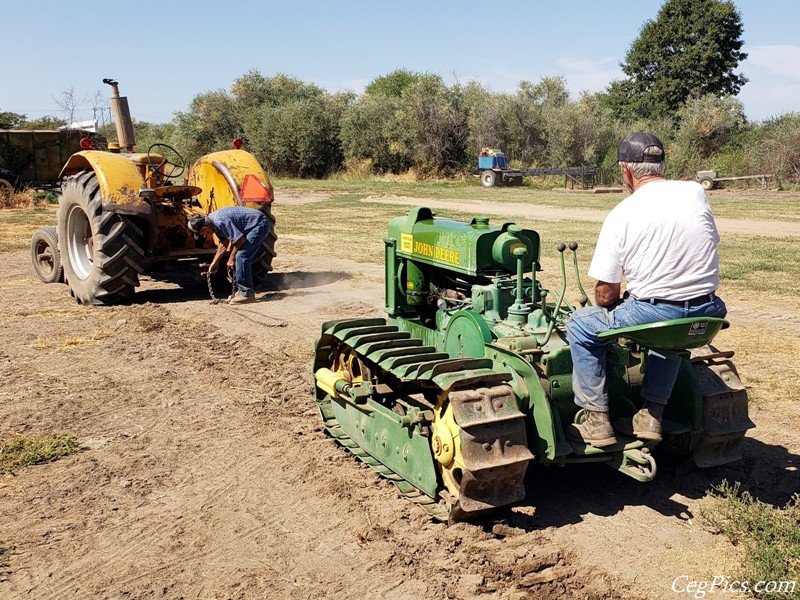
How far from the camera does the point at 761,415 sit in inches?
222

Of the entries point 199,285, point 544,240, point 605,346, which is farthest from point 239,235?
point 544,240

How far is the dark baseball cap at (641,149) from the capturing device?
3826mm

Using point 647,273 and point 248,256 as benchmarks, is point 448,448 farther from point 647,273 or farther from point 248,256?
point 248,256

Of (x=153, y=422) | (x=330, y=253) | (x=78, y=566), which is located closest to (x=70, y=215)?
(x=330, y=253)

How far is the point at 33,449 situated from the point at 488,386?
3047 mm

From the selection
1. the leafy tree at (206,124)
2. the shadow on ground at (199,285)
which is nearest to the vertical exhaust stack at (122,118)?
the shadow on ground at (199,285)

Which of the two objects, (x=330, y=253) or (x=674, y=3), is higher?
(x=674, y=3)

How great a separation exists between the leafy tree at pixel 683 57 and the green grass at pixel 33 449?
4139cm

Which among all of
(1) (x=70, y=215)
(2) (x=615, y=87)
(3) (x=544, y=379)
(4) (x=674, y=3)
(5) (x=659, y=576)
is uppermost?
(4) (x=674, y=3)

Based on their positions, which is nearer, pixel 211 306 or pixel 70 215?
pixel 211 306

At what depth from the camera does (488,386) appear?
4.02 meters

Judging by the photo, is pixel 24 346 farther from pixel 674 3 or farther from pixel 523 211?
pixel 674 3

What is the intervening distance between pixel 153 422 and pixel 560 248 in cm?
322

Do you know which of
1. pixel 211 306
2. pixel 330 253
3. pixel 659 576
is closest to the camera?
pixel 659 576
